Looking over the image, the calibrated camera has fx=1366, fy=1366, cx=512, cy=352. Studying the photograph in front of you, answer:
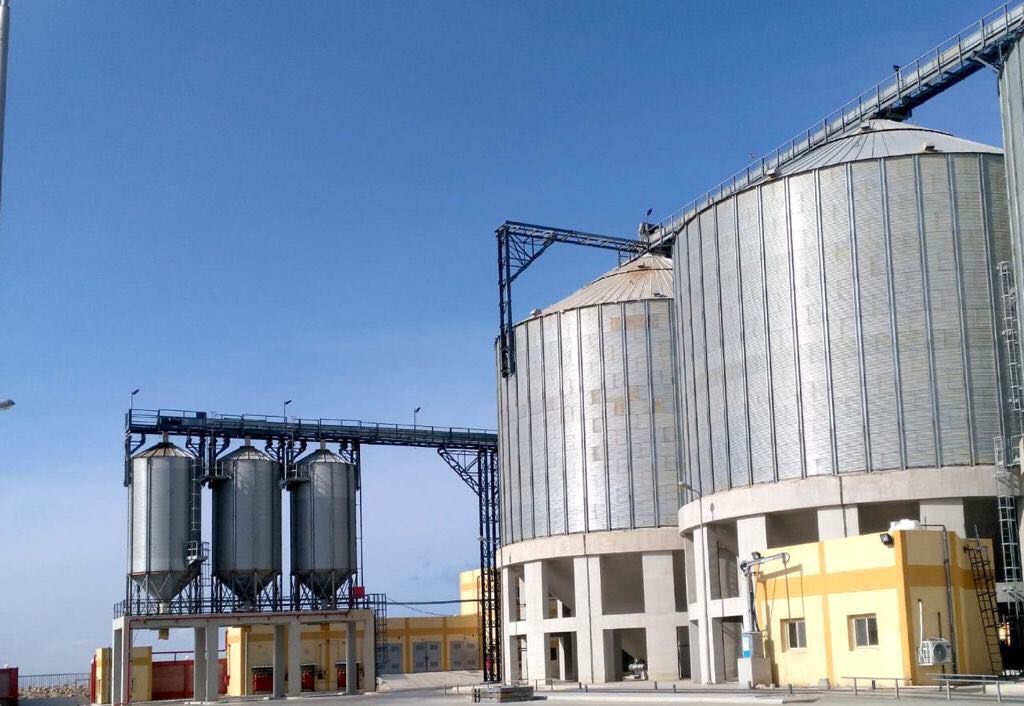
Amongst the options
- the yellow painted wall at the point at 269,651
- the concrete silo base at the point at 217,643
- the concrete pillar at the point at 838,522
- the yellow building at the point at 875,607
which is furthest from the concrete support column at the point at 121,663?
the concrete pillar at the point at 838,522

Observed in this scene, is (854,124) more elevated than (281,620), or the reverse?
(854,124)

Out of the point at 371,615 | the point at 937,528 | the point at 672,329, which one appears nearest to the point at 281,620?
the point at 371,615

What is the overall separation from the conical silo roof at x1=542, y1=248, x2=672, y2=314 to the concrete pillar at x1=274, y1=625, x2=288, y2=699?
25.6m

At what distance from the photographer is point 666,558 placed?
70.1m

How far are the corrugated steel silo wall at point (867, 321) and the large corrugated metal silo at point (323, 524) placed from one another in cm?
3108

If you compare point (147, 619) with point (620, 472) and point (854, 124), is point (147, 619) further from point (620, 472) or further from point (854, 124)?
point (854, 124)

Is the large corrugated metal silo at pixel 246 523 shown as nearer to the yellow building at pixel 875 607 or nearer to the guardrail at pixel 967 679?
the yellow building at pixel 875 607

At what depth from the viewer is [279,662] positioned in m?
82.4

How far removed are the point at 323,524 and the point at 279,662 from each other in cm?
871

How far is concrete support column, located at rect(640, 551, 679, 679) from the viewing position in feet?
225

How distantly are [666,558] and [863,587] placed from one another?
70.7 feet

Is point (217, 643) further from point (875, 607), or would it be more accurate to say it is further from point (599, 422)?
point (875, 607)

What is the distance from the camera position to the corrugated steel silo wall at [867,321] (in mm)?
55750

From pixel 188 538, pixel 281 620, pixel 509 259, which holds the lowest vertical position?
pixel 281 620
